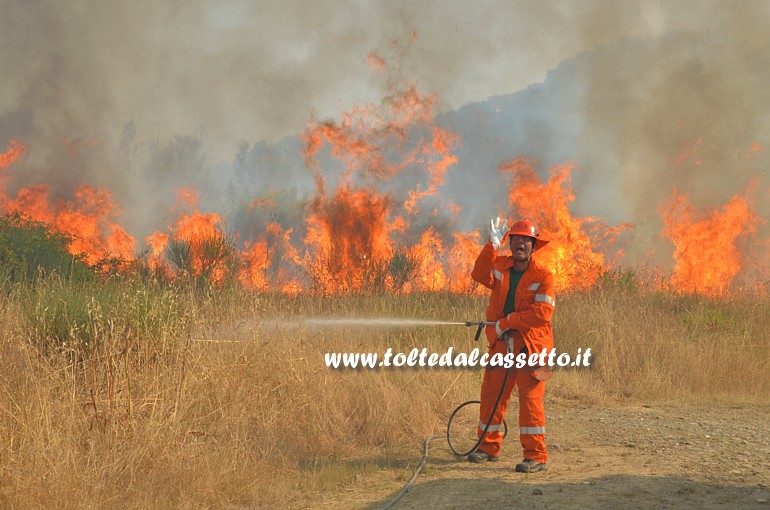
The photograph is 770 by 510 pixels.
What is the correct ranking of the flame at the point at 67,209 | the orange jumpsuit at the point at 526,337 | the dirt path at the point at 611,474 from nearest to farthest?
the dirt path at the point at 611,474 → the orange jumpsuit at the point at 526,337 → the flame at the point at 67,209

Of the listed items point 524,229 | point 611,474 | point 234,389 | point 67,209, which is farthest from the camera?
point 67,209

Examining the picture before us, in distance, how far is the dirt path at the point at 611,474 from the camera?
542cm

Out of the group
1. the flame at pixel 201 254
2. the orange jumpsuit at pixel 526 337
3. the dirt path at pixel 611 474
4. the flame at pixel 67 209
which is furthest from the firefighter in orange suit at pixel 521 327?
the flame at pixel 67 209

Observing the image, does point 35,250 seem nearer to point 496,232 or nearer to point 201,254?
point 201,254

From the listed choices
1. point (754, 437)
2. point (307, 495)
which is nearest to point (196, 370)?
point (307, 495)

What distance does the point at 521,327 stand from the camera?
245 inches

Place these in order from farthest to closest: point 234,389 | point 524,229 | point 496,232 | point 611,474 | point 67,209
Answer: point 67,209 < point 234,389 < point 496,232 < point 524,229 < point 611,474

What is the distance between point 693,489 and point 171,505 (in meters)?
3.90

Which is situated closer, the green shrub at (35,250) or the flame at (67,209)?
the green shrub at (35,250)

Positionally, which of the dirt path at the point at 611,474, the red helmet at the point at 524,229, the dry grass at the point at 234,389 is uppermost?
the red helmet at the point at 524,229

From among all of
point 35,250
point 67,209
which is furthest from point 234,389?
point 67,209

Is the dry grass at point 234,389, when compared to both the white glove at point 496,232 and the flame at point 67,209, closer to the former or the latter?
the white glove at point 496,232

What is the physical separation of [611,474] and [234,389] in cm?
357

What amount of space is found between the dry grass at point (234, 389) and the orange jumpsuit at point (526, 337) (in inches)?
50.8
